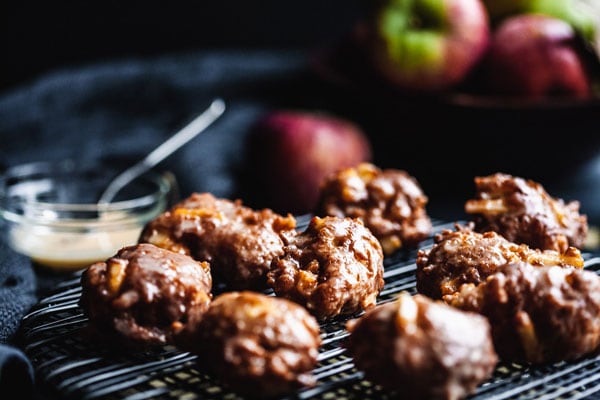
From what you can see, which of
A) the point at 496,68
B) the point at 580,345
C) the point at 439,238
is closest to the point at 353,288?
the point at 439,238

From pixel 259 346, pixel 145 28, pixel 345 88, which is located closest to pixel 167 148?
pixel 345 88

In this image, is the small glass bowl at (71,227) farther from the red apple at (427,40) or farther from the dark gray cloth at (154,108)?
the red apple at (427,40)

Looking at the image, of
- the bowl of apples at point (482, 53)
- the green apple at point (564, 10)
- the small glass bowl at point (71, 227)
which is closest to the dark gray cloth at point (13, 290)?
the small glass bowl at point (71, 227)

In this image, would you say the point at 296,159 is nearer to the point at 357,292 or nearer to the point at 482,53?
the point at 482,53

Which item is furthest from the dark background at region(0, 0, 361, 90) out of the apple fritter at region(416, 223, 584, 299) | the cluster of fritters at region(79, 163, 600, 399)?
the apple fritter at region(416, 223, 584, 299)

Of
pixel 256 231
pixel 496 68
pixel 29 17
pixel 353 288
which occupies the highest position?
pixel 29 17

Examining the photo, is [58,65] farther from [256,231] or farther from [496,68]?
[256,231]

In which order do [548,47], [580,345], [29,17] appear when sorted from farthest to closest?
[29,17] < [548,47] < [580,345]
